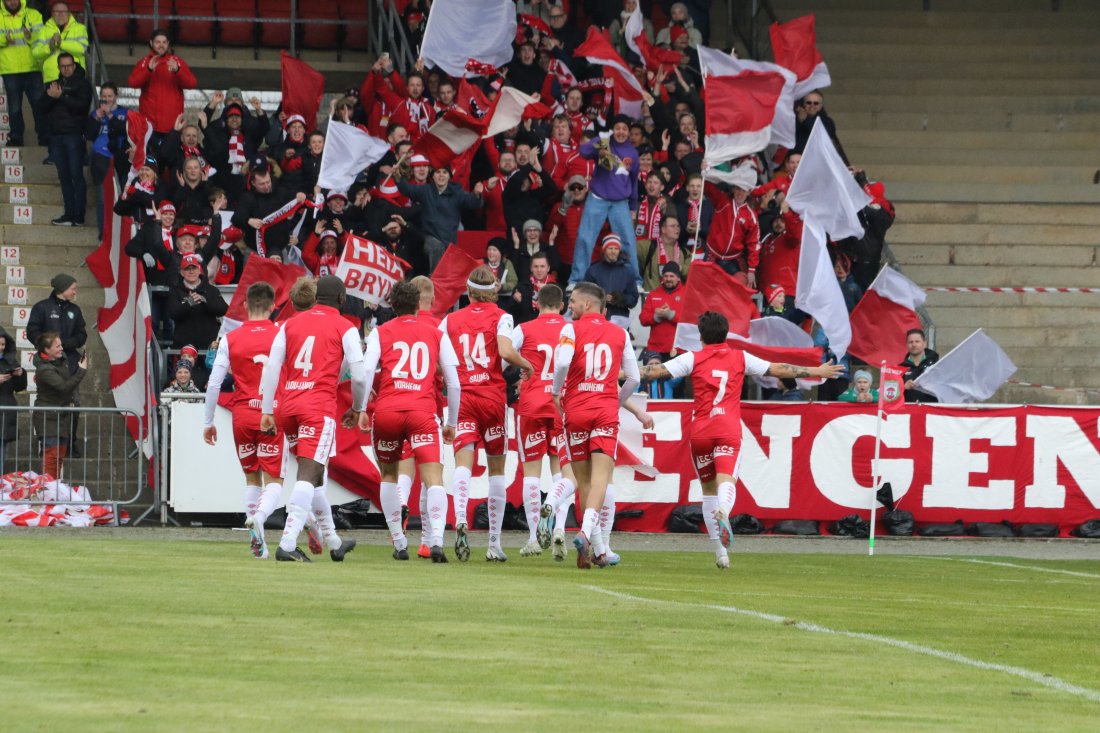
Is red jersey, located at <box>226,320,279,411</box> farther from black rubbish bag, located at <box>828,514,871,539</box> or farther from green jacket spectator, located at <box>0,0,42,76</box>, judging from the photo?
green jacket spectator, located at <box>0,0,42,76</box>

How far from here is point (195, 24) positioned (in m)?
29.8

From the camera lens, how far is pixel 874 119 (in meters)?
30.4

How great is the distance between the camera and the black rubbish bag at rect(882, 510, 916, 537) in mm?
21078

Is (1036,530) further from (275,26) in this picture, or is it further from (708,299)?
(275,26)

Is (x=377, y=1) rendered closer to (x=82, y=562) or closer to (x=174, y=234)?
(x=174, y=234)

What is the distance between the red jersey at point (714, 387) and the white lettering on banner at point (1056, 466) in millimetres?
6856

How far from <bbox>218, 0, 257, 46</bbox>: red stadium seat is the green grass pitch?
17.2 metres

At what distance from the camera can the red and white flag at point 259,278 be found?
68.6ft

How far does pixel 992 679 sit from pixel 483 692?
2527 mm

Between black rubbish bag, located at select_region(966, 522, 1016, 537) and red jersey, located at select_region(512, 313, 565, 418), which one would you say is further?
black rubbish bag, located at select_region(966, 522, 1016, 537)

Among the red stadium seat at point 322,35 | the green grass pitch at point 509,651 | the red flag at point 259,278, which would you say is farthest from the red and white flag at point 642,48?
the green grass pitch at point 509,651

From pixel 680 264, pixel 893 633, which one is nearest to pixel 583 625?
pixel 893 633

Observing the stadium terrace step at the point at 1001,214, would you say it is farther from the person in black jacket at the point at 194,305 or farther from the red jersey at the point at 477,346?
the red jersey at the point at 477,346

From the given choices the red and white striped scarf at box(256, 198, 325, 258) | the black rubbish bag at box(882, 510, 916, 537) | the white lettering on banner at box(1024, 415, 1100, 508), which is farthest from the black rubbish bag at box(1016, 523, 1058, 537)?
the red and white striped scarf at box(256, 198, 325, 258)
